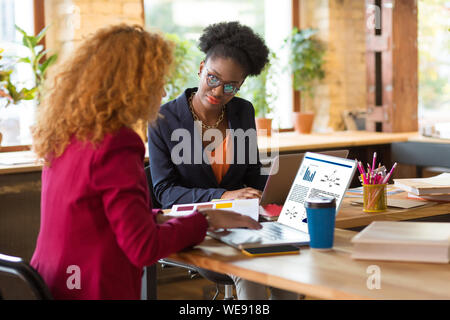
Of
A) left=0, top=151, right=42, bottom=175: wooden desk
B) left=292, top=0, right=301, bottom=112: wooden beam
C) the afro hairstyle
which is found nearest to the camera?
the afro hairstyle

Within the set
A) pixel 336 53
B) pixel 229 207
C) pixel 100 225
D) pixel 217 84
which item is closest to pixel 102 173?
pixel 100 225

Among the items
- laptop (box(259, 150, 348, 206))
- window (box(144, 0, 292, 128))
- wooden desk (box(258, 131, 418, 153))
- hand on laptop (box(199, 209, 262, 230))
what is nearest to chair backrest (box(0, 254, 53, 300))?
hand on laptop (box(199, 209, 262, 230))

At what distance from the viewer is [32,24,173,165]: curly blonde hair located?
1.65 m

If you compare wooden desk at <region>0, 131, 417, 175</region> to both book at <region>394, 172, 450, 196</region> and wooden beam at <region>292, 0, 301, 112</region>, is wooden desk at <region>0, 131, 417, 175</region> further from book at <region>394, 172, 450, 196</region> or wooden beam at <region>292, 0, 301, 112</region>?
book at <region>394, 172, 450, 196</region>

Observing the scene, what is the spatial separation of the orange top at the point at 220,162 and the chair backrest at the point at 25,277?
56.1 inches

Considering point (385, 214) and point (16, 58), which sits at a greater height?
point (16, 58)

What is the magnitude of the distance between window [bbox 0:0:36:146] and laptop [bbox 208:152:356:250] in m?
2.84

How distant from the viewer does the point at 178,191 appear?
266 cm

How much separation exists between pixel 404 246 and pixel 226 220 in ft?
1.65

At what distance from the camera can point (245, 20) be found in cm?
597

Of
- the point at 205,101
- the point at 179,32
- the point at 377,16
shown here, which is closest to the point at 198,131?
the point at 205,101

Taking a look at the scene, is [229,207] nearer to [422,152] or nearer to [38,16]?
[422,152]

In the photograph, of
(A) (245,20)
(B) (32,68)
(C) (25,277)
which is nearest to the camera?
(C) (25,277)

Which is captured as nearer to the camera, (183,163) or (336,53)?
(183,163)
